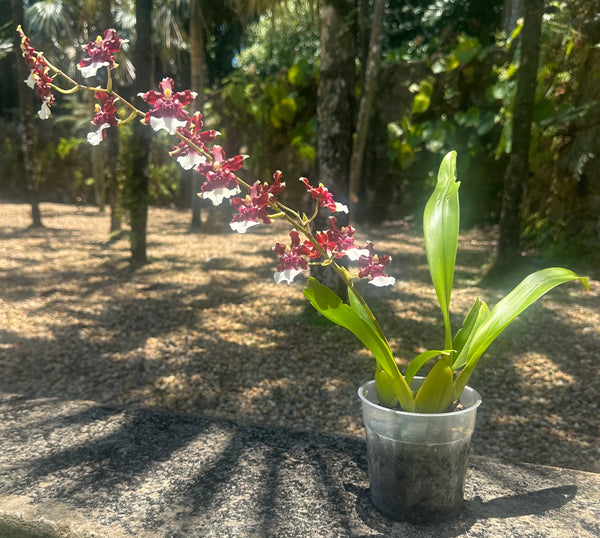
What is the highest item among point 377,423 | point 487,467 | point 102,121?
point 102,121

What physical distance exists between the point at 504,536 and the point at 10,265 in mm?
6873

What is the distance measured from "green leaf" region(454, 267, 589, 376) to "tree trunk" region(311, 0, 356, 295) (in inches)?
108

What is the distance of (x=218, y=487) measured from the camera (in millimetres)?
1989

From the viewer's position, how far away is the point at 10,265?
701 cm

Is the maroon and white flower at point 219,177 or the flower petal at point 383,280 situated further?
the flower petal at point 383,280

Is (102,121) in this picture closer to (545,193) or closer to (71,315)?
(71,315)

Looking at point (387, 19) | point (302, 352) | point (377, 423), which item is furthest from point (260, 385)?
point (387, 19)

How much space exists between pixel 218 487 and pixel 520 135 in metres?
4.45

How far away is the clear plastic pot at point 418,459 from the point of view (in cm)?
167

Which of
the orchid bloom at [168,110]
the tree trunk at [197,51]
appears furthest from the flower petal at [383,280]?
the tree trunk at [197,51]

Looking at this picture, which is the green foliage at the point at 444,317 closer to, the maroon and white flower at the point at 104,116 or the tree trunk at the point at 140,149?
the maroon and white flower at the point at 104,116

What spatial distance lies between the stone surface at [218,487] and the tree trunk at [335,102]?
231 cm

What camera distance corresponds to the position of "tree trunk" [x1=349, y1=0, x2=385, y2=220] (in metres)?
8.39

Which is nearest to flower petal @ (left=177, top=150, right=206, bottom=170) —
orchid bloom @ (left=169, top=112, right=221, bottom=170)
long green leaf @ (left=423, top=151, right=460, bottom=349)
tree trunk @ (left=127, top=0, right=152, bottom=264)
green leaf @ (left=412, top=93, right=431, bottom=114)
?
orchid bloom @ (left=169, top=112, right=221, bottom=170)
